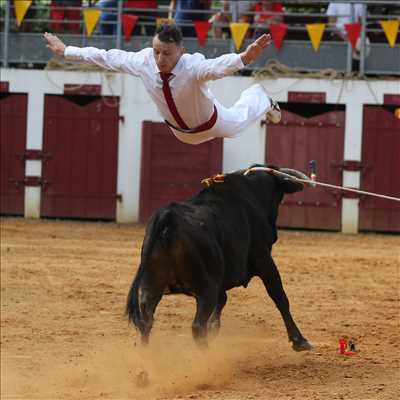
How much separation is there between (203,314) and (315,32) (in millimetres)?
9561

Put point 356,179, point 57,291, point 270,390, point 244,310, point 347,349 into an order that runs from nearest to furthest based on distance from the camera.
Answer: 1. point 270,390
2. point 347,349
3. point 244,310
4. point 57,291
5. point 356,179

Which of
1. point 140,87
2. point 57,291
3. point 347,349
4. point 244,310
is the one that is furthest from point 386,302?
point 140,87

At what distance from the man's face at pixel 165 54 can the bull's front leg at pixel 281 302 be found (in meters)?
1.80

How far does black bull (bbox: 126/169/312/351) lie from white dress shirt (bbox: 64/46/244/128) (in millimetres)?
635

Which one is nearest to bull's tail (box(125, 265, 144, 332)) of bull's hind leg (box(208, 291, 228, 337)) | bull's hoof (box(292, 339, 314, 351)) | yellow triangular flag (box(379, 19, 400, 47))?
bull's hind leg (box(208, 291, 228, 337))

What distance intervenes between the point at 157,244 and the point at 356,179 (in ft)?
31.8

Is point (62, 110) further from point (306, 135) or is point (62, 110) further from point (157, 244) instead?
point (157, 244)

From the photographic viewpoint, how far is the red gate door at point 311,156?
16031 millimetres

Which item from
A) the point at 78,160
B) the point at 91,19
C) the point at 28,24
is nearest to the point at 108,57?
the point at 91,19

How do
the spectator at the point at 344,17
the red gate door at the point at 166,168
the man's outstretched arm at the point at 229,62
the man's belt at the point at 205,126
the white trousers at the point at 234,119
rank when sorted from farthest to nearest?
1. the red gate door at the point at 166,168
2. the spectator at the point at 344,17
3. the white trousers at the point at 234,119
4. the man's belt at the point at 205,126
5. the man's outstretched arm at the point at 229,62

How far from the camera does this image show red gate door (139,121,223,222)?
16234mm

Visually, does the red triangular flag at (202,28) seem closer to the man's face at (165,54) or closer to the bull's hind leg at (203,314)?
the man's face at (165,54)

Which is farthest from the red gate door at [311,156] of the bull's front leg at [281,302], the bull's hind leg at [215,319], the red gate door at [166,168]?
the bull's hind leg at [215,319]

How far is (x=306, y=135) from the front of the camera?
16125mm
